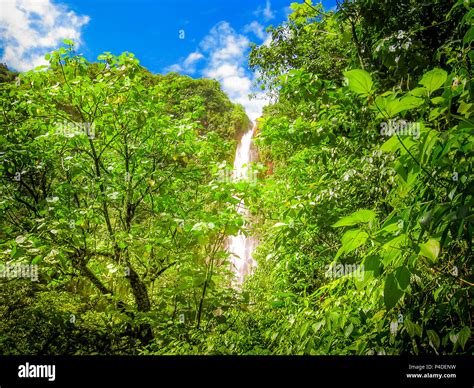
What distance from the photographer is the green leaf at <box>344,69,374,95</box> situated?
0.88m

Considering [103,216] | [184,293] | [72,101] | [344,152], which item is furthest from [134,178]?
[344,152]

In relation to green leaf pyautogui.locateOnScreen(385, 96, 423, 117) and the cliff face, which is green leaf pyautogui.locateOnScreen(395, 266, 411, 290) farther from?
the cliff face

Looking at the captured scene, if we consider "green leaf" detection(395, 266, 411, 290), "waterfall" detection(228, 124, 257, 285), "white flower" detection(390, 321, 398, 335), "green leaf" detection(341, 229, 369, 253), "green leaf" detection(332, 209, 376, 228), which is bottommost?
"white flower" detection(390, 321, 398, 335)

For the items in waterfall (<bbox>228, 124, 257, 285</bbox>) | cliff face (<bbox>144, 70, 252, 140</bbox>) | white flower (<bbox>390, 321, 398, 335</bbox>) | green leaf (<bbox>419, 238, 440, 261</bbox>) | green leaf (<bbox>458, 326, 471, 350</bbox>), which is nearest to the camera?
green leaf (<bbox>419, 238, 440, 261</bbox>)

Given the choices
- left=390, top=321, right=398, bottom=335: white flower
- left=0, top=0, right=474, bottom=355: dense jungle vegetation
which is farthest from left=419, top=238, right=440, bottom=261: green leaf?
left=390, top=321, right=398, bottom=335: white flower

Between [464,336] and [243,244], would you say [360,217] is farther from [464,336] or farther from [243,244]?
[243,244]

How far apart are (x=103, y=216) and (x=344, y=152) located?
3.56 meters

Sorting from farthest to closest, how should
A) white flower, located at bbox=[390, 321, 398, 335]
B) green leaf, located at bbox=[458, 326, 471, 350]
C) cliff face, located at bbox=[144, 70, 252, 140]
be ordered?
1. cliff face, located at bbox=[144, 70, 252, 140]
2. white flower, located at bbox=[390, 321, 398, 335]
3. green leaf, located at bbox=[458, 326, 471, 350]

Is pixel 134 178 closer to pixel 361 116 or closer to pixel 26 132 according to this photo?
pixel 26 132

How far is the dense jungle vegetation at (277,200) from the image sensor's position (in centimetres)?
114

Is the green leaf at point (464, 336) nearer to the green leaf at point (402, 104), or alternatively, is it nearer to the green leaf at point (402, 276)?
the green leaf at point (402, 276)

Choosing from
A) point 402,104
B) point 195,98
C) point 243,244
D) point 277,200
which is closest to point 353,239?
point 402,104

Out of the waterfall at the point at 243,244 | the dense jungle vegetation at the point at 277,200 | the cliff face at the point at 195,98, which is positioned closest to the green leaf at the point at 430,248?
the dense jungle vegetation at the point at 277,200

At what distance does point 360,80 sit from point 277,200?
333 cm
